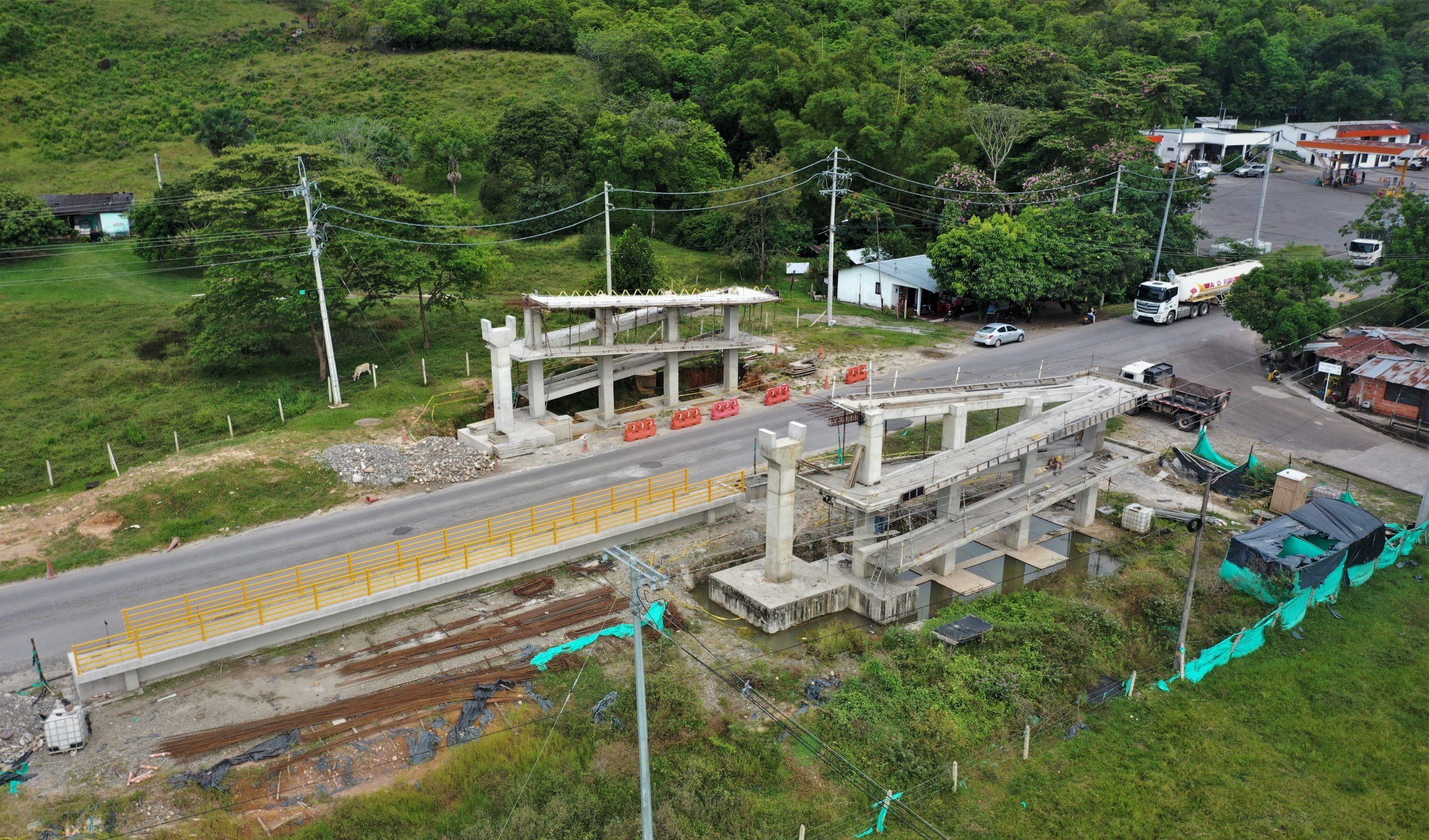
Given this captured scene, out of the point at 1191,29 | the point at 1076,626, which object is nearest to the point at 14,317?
the point at 1076,626

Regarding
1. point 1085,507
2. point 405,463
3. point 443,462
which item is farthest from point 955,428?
point 405,463

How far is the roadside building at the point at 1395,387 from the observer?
41.6 m

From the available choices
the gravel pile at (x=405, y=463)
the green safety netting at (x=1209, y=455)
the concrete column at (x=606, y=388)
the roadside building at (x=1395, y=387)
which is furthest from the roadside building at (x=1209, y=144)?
the gravel pile at (x=405, y=463)

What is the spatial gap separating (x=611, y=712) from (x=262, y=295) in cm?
3031

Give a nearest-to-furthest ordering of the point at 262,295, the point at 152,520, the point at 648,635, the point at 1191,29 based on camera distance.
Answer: the point at 648,635, the point at 152,520, the point at 262,295, the point at 1191,29

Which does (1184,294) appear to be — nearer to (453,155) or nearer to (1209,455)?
(1209,455)

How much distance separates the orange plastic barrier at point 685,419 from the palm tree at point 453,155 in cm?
4501

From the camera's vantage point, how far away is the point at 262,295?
143ft

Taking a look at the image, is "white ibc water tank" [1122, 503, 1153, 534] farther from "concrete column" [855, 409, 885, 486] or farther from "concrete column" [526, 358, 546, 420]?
"concrete column" [526, 358, 546, 420]

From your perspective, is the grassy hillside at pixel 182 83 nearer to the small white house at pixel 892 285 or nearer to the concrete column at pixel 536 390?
the small white house at pixel 892 285

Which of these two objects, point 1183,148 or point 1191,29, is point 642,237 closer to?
point 1183,148

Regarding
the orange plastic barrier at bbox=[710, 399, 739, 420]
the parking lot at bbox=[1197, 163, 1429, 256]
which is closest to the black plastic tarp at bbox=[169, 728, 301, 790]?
the orange plastic barrier at bbox=[710, 399, 739, 420]

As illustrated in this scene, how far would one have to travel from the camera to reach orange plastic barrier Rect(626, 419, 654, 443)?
39125 mm

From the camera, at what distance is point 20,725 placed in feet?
71.7
